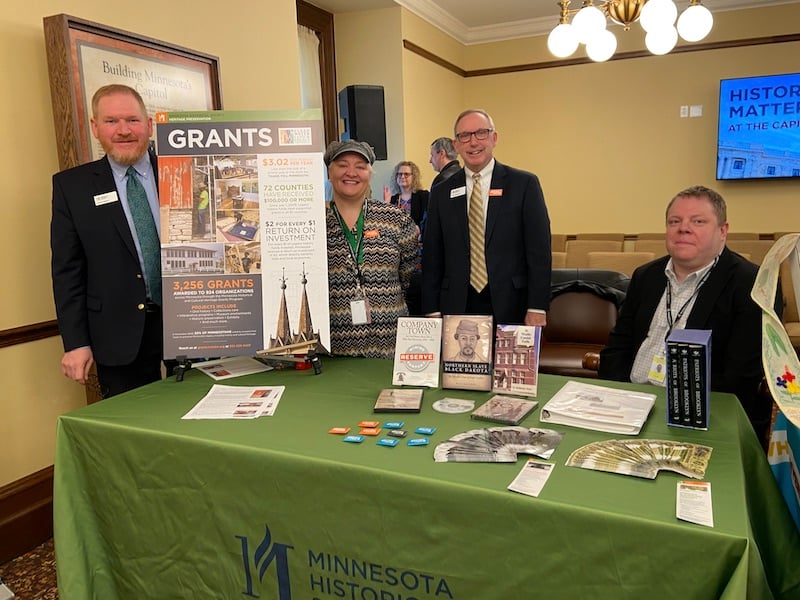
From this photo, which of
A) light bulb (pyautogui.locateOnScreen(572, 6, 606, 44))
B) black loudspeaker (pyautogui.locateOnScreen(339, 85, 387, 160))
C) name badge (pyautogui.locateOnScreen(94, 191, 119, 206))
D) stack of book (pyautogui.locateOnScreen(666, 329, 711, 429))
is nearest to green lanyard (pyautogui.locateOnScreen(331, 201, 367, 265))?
name badge (pyautogui.locateOnScreen(94, 191, 119, 206))

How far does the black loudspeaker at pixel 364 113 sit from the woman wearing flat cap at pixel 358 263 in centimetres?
265

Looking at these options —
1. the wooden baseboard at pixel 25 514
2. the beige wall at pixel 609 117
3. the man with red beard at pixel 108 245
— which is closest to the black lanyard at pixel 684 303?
the man with red beard at pixel 108 245

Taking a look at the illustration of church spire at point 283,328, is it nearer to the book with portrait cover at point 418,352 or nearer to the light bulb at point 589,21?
the book with portrait cover at point 418,352

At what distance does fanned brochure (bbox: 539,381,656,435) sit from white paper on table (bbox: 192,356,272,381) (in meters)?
1.01

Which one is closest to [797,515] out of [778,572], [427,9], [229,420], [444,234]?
[778,572]

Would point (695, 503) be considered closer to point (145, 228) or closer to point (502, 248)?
point (502, 248)

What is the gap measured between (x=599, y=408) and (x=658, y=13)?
8.83 feet

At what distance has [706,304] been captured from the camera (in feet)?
5.81

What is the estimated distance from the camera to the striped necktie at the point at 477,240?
251 centimetres

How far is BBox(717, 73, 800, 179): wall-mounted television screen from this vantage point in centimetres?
625

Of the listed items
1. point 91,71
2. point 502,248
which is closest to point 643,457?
point 502,248

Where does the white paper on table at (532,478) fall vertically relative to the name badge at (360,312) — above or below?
below

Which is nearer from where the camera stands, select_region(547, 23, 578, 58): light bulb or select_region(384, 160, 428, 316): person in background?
select_region(384, 160, 428, 316): person in background

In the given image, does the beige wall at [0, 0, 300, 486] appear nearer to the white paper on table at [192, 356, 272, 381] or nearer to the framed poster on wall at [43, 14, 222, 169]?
the framed poster on wall at [43, 14, 222, 169]
